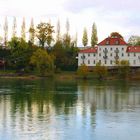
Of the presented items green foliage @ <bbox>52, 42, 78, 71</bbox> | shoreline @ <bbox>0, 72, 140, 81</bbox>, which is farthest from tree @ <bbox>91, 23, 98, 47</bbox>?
shoreline @ <bbox>0, 72, 140, 81</bbox>

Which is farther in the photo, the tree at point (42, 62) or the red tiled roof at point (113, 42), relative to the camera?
the red tiled roof at point (113, 42)

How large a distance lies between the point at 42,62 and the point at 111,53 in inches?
957

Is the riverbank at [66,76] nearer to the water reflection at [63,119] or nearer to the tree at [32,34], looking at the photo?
the tree at [32,34]

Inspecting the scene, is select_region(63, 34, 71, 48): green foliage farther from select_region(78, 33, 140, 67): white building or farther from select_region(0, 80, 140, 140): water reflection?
select_region(0, 80, 140, 140): water reflection

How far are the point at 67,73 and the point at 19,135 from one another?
9825cm

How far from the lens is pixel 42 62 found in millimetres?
115250

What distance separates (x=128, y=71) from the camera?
119 m

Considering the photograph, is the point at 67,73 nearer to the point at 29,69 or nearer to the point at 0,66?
the point at 29,69

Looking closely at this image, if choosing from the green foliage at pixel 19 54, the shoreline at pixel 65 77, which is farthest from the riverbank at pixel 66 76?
the green foliage at pixel 19 54

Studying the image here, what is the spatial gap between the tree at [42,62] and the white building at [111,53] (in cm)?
1762

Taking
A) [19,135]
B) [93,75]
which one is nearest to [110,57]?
[93,75]

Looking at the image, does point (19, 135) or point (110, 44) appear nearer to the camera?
point (19, 135)

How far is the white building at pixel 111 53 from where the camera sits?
129m

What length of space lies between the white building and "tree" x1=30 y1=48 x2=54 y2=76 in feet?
57.8
